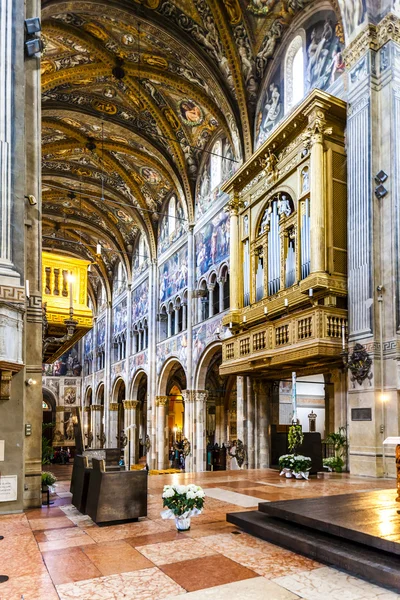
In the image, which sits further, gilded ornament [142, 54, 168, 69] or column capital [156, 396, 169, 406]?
column capital [156, 396, 169, 406]

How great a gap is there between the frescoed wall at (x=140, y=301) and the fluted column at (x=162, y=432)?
5.42 m

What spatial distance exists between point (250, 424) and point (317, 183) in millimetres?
7489

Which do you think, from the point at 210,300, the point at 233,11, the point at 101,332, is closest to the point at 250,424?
the point at 210,300

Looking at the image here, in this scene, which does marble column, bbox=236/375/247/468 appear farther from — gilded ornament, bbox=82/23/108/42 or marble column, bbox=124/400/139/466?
marble column, bbox=124/400/139/466

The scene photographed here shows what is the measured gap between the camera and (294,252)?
1309 centimetres

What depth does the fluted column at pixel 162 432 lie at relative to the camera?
23.4m

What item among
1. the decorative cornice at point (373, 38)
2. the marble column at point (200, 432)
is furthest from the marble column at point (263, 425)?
the decorative cornice at point (373, 38)

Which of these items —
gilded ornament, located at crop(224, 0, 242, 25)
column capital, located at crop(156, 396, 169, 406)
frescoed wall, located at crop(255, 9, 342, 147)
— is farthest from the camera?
column capital, located at crop(156, 396, 169, 406)

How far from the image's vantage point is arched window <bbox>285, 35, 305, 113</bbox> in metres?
15.4

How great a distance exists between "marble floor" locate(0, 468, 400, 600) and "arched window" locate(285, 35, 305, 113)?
11.8 metres

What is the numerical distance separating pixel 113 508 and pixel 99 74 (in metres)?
15.8

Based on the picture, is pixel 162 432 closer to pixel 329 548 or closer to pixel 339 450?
pixel 339 450

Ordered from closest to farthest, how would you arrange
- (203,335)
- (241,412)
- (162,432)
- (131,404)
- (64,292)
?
(241,412) < (64,292) < (203,335) < (162,432) < (131,404)

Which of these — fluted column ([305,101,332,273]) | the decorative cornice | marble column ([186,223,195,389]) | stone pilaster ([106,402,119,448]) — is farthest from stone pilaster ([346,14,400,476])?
stone pilaster ([106,402,119,448])
